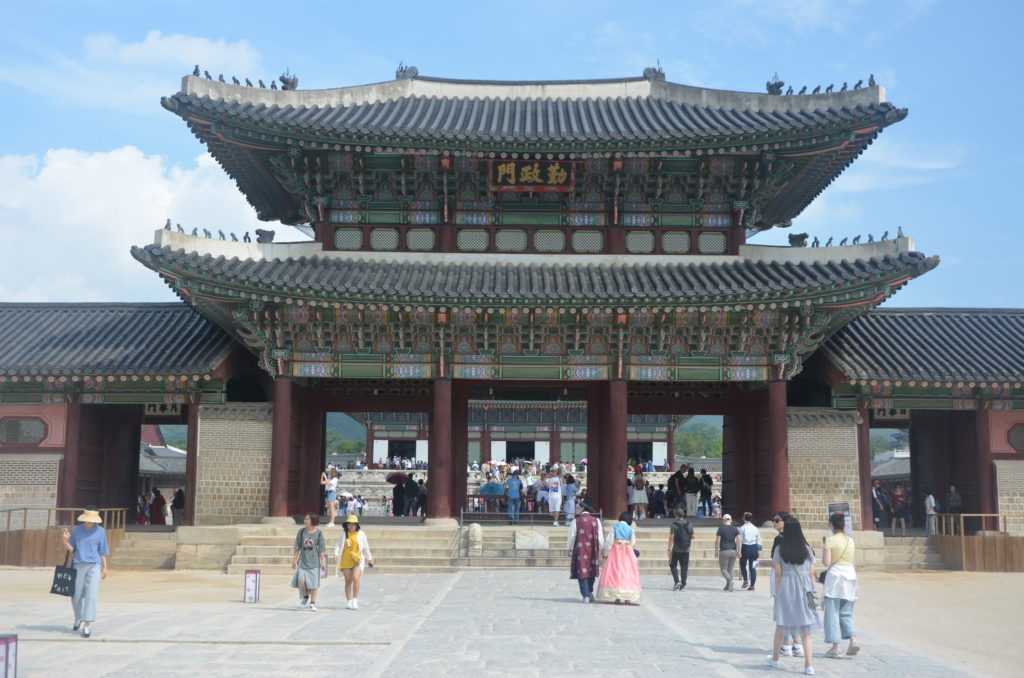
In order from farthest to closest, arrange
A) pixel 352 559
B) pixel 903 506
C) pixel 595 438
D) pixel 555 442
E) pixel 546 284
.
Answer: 1. pixel 555 442
2. pixel 903 506
3. pixel 595 438
4. pixel 546 284
5. pixel 352 559

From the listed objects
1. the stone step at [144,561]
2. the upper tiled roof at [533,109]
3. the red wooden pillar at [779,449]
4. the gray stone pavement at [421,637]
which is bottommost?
the stone step at [144,561]

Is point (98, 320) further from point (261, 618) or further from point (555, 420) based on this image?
point (555, 420)

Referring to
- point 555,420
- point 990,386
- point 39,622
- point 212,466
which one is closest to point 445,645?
point 39,622

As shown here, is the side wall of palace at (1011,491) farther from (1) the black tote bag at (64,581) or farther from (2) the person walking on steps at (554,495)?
(1) the black tote bag at (64,581)

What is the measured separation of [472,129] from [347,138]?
424 centimetres

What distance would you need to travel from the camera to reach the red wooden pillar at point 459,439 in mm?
29078

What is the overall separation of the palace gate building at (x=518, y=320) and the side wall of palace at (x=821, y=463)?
6 centimetres

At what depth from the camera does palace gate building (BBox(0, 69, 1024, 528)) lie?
83.6ft

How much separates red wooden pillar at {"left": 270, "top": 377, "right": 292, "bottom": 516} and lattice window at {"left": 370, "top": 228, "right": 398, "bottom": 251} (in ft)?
15.0

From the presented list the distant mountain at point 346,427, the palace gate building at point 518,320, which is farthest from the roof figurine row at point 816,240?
the distant mountain at point 346,427

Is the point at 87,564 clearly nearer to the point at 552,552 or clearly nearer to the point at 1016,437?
the point at 552,552

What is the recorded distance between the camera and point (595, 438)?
94.6 feet

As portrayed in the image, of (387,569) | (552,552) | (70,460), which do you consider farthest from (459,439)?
(70,460)

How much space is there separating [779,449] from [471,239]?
10.1 m
